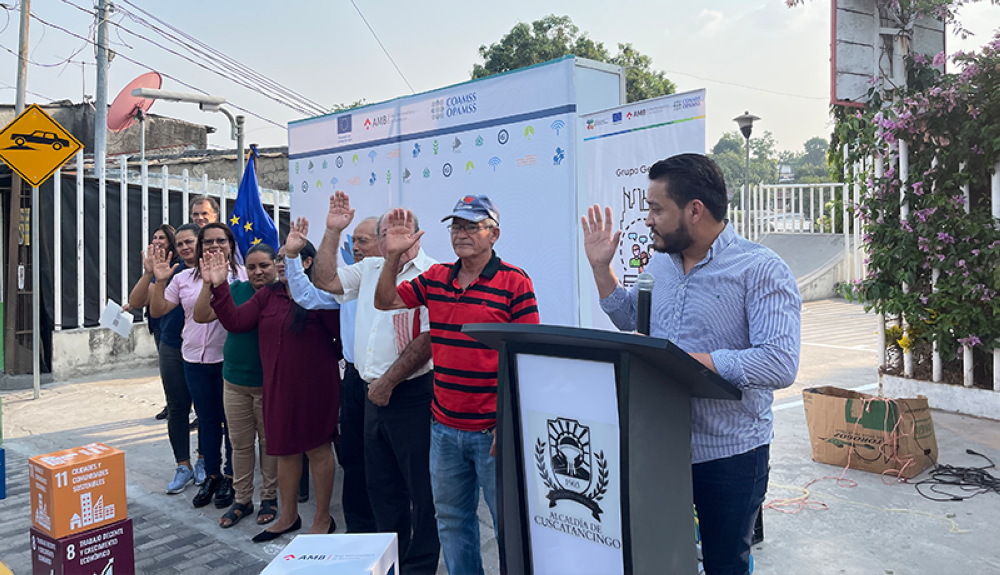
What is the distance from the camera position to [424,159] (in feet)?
18.4

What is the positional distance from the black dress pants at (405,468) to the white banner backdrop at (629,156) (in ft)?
4.44

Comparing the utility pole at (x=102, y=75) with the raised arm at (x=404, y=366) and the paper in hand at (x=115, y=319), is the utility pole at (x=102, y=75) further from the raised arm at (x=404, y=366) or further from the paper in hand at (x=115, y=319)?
the raised arm at (x=404, y=366)

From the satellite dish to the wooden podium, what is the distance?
1405 centimetres

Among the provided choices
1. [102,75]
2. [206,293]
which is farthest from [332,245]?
[102,75]

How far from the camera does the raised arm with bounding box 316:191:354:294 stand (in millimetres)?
3609

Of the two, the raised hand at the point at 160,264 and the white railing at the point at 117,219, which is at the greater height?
the white railing at the point at 117,219

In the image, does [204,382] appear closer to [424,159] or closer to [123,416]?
[424,159]

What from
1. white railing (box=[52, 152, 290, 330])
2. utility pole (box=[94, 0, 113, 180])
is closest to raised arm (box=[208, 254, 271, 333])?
white railing (box=[52, 152, 290, 330])

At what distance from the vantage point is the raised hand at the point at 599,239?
102 inches

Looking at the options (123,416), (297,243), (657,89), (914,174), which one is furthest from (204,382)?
(657,89)

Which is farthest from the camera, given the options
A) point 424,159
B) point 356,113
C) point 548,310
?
point 356,113

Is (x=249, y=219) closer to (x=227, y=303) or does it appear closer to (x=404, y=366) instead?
(x=227, y=303)

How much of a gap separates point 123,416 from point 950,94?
332 inches

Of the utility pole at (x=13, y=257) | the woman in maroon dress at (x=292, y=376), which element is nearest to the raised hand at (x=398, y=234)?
the woman in maroon dress at (x=292, y=376)
